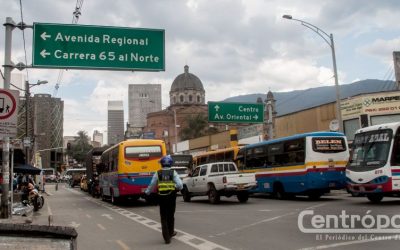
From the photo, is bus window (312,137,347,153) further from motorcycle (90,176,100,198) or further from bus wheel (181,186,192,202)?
motorcycle (90,176,100,198)

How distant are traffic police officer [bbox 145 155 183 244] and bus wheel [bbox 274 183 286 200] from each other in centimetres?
1341

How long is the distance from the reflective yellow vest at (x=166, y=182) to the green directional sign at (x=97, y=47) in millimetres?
6291

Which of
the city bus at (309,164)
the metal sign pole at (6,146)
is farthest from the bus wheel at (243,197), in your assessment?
the metal sign pole at (6,146)

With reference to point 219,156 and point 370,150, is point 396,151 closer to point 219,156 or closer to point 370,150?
point 370,150

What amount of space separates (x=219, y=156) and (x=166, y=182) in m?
22.5

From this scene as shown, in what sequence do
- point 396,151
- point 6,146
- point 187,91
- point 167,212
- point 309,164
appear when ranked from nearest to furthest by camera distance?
point 167,212 → point 6,146 → point 396,151 → point 309,164 → point 187,91

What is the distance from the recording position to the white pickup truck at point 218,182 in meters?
21.1

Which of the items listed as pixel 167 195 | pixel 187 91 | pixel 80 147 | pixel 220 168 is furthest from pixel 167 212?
pixel 80 147

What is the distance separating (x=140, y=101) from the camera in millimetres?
152375

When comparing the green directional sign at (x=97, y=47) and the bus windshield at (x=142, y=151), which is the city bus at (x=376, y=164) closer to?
the green directional sign at (x=97, y=47)

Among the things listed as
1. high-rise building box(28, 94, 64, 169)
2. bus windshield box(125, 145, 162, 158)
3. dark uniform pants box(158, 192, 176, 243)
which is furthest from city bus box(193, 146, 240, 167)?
high-rise building box(28, 94, 64, 169)

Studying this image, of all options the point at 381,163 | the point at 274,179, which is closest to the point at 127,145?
the point at 274,179

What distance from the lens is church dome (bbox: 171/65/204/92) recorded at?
366ft

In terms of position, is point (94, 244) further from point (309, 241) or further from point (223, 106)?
point (223, 106)
